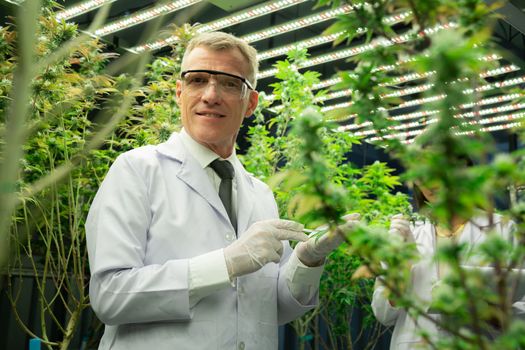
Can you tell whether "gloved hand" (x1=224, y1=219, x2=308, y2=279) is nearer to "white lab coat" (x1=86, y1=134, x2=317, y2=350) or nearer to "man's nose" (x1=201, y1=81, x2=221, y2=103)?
"white lab coat" (x1=86, y1=134, x2=317, y2=350)

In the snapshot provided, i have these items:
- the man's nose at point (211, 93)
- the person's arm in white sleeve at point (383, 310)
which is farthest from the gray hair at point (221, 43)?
the person's arm in white sleeve at point (383, 310)

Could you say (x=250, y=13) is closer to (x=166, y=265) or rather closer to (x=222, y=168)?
(x=222, y=168)

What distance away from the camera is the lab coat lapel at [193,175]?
5.81 feet

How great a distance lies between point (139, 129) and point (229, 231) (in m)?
2.17

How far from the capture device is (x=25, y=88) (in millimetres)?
764

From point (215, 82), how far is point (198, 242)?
50 cm

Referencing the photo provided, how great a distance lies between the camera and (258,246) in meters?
1.57

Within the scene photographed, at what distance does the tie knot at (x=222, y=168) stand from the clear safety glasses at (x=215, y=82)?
216 millimetres

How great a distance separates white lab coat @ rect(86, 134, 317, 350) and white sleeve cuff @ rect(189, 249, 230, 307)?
0.02 meters

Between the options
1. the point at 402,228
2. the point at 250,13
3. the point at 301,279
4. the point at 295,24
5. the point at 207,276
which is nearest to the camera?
the point at 207,276

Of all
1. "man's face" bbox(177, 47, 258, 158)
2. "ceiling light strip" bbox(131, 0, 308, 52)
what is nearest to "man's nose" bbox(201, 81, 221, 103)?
"man's face" bbox(177, 47, 258, 158)

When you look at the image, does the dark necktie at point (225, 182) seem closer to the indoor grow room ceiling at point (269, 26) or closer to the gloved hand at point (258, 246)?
the gloved hand at point (258, 246)

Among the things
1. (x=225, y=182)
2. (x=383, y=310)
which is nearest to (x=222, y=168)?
(x=225, y=182)

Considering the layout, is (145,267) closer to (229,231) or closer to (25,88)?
(229,231)
